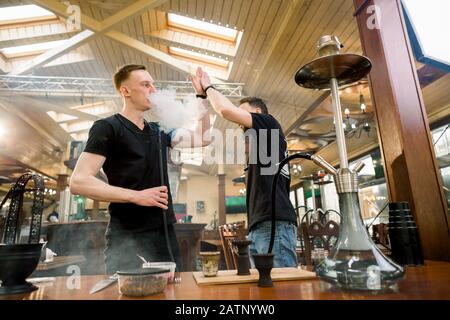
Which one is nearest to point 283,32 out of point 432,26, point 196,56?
point 196,56

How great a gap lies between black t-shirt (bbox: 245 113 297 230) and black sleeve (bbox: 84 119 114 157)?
0.82m

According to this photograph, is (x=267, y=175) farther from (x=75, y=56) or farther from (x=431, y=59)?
(x=75, y=56)

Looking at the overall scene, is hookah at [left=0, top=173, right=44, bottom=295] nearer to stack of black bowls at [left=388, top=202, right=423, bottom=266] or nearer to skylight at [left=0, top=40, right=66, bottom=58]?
stack of black bowls at [left=388, top=202, right=423, bottom=266]

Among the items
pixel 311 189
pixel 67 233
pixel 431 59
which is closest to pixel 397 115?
pixel 431 59

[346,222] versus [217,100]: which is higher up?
[217,100]

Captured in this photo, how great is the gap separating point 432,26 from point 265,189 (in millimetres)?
1341

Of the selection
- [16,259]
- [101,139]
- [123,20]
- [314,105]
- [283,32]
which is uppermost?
[123,20]

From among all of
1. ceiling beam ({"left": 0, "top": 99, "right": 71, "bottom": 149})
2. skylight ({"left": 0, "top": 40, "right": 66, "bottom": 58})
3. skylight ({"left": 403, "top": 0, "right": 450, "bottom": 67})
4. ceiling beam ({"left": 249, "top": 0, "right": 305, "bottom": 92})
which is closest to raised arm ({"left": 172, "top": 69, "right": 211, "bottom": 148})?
skylight ({"left": 403, "top": 0, "right": 450, "bottom": 67})

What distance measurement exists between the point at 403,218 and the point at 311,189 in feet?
34.7

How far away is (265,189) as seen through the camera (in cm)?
183

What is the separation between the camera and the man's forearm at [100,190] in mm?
1251

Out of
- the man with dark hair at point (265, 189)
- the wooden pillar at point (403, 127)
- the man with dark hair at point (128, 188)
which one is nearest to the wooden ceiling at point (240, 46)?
the wooden pillar at point (403, 127)

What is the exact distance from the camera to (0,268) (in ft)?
2.89

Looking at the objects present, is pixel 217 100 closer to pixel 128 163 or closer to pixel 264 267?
pixel 128 163
